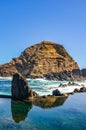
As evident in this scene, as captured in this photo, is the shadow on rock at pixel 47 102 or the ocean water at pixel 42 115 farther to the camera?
the shadow on rock at pixel 47 102

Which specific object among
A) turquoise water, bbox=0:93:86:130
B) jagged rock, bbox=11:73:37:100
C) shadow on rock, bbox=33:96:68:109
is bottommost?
turquoise water, bbox=0:93:86:130

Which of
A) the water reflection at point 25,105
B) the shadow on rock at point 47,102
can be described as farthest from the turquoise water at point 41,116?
the shadow on rock at point 47,102

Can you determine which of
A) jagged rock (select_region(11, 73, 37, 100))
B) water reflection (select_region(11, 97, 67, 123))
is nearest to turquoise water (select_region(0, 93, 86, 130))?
water reflection (select_region(11, 97, 67, 123))

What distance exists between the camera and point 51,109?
181 feet

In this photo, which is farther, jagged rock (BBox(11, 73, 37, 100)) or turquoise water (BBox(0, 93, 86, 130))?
jagged rock (BBox(11, 73, 37, 100))

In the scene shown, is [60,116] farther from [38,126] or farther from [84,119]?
[38,126]

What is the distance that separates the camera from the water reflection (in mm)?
47878

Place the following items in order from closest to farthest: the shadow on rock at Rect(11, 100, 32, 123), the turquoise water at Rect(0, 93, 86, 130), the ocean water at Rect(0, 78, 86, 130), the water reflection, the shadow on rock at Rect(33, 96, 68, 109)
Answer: the turquoise water at Rect(0, 93, 86, 130), the ocean water at Rect(0, 78, 86, 130), the shadow on rock at Rect(11, 100, 32, 123), the water reflection, the shadow on rock at Rect(33, 96, 68, 109)

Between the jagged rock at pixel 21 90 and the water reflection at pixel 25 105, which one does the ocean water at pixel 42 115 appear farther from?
the jagged rock at pixel 21 90

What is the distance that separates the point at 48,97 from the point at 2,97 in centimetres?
991

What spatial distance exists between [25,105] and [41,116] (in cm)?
1075

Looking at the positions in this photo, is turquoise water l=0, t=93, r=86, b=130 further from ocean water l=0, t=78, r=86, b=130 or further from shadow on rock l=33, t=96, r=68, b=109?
shadow on rock l=33, t=96, r=68, b=109

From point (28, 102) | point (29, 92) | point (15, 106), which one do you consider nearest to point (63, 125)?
point (15, 106)

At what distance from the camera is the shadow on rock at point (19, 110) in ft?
152
